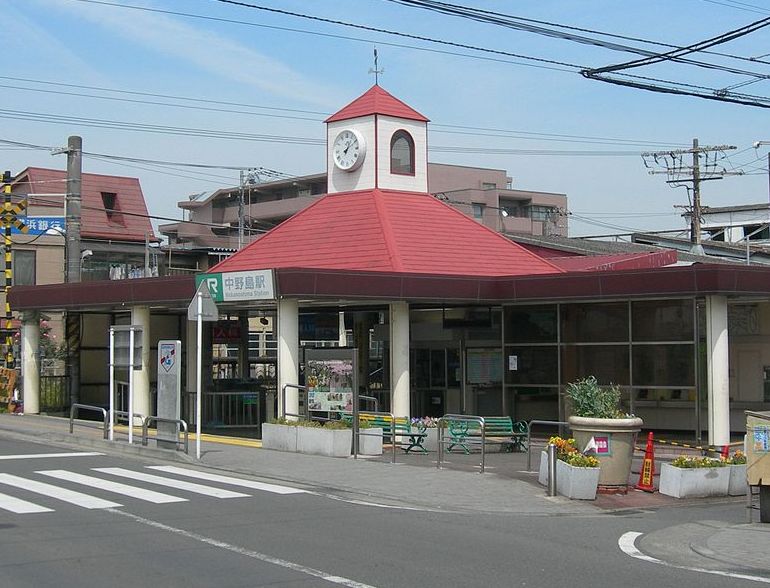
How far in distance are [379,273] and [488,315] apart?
439 centimetres

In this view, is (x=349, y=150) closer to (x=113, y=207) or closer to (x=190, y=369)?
(x=190, y=369)

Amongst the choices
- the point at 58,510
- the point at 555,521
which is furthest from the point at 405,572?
the point at 58,510

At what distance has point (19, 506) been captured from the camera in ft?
45.2

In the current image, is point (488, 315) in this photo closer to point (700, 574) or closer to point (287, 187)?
point (700, 574)

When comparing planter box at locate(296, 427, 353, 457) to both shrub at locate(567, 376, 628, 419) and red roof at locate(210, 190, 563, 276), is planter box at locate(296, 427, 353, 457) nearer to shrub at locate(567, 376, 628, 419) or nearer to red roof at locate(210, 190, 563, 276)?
shrub at locate(567, 376, 628, 419)

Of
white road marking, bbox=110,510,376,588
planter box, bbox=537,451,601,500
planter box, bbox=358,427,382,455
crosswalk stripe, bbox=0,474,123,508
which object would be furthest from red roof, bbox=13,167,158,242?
white road marking, bbox=110,510,376,588

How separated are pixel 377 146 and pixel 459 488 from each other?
1478 centimetres

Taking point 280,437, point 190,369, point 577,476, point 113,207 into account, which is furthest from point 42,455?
point 113,207

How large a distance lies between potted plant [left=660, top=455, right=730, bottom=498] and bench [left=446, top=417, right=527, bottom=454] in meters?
5.61

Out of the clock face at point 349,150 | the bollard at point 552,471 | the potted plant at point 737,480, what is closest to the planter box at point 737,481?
the potted plant at point 737,480

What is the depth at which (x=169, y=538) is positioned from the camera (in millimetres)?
11438

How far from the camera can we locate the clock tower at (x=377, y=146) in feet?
95.5

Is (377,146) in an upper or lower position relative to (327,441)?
upper

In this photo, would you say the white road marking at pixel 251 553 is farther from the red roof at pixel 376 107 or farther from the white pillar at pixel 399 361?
the red roof at pixel 376 107
